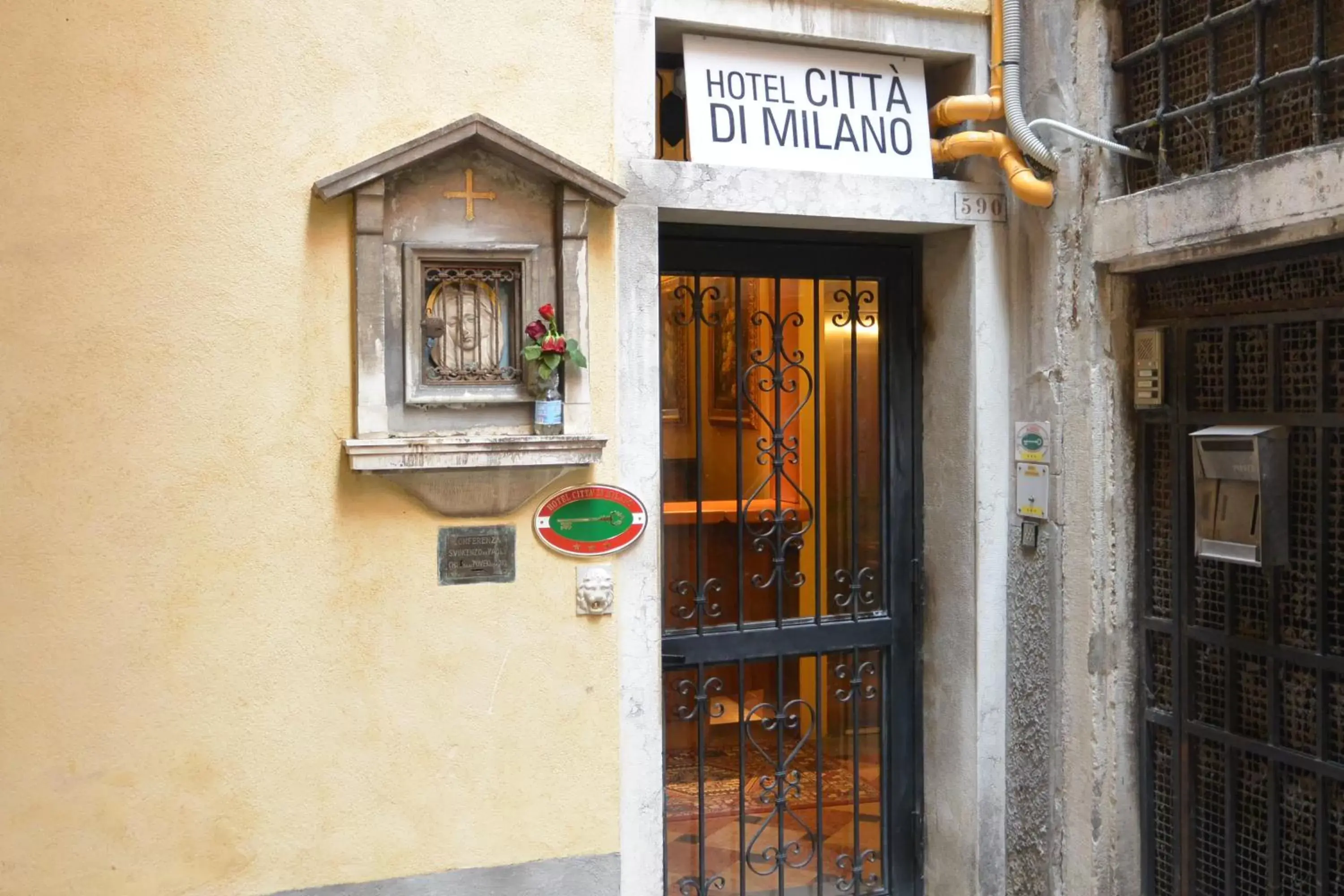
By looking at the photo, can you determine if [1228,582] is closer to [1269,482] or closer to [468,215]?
[1269,482]

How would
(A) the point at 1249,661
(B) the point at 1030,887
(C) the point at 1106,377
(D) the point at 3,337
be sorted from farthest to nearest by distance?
(B) the point at 1030,887
(C) the point at 1106,377
(A) the point at 1249,661
(D) the point at 3,337

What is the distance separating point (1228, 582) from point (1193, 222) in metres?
1.18

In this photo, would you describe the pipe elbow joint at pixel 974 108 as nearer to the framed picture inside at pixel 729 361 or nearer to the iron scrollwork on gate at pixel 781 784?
the framed picture inside at pixel 729 361

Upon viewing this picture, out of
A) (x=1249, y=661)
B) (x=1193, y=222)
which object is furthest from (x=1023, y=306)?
(x=1249, y=661)

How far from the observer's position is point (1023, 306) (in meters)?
4.26

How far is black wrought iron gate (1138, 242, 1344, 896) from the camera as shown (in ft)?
10.6

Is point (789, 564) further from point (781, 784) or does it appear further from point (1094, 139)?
point (1094, 139)

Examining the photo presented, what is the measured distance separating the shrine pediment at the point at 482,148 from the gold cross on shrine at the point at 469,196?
0.11 metres

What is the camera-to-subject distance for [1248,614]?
11.5 ft

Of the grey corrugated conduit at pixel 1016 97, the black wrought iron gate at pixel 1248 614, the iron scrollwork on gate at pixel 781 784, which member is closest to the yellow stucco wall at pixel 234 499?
the iron scrollwork on gate at pixel 781 784

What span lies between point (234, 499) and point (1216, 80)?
347cm

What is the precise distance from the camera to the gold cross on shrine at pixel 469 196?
363cm

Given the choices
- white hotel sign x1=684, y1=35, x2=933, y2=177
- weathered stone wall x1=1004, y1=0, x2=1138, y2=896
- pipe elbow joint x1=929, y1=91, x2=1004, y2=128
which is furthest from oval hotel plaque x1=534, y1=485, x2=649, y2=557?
pipe elbow joint x1=929, y1=91, x2=1004, y2=128

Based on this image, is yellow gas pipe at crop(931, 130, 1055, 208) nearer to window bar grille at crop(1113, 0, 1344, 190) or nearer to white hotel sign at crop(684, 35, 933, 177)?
white hotel sign at crop(684, 35, 933, 177)
